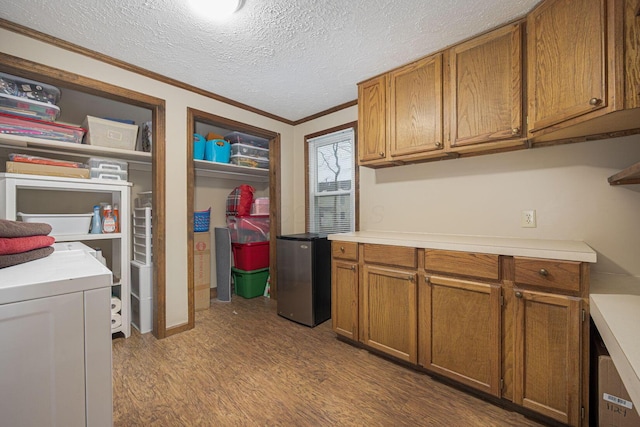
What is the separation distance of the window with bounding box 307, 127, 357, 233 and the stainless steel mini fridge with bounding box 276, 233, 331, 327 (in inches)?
18.2

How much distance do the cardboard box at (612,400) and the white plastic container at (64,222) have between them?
3.49 meters

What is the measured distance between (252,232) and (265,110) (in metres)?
1.51

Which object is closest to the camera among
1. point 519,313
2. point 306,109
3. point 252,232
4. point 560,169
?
point 519,313

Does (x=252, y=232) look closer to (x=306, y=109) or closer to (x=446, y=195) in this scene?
(x=306, y=109)

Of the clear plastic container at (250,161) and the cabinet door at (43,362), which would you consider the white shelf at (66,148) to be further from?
the cabinet door at (43,362)

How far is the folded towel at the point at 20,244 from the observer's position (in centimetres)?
88

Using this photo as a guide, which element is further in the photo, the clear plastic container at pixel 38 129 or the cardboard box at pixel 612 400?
the clear plastic container at pixel 38 129

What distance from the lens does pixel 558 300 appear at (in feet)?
4.58

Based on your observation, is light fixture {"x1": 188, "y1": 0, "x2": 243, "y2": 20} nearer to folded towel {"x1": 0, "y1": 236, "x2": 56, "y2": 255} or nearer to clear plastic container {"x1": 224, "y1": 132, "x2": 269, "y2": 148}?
folded towel {"x1": 0, "y1": 236, "x2": 56, "y2": 255}

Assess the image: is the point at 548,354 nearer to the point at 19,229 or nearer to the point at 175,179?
the point at 19,229

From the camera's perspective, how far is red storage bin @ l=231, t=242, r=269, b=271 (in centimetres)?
358

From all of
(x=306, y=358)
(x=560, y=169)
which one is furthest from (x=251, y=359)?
(x=560, y=169)

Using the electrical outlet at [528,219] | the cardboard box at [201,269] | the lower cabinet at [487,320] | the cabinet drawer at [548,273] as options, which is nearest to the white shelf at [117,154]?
the cardboard box at [201,269]

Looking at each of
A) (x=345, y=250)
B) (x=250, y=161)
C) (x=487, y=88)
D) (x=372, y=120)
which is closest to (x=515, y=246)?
(x=487, y=88)
